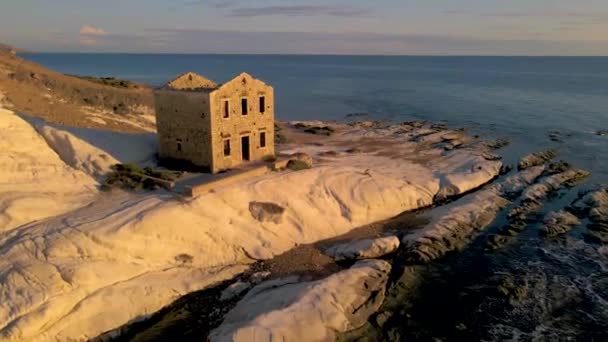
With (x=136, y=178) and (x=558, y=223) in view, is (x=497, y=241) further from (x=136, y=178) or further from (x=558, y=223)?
(x=136, y=178)

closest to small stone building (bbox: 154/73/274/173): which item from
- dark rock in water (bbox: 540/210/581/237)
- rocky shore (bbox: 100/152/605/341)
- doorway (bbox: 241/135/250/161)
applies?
doorway (bbox: 241/135/250/161)

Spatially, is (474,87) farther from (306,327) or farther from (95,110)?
(306,327)

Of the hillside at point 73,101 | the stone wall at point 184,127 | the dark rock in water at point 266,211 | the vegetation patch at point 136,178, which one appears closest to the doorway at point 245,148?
the stone wall at point 184,127

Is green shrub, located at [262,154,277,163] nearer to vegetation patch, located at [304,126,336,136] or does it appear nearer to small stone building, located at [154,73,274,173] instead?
small stone building, located at [154,73,274,173]

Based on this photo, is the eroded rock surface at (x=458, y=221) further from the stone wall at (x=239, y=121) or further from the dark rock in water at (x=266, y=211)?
the stone wall at (x=239, y=121)

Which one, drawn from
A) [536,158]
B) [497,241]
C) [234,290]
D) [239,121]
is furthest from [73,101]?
[536,158]

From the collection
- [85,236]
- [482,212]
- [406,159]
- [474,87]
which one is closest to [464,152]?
[406,159]
